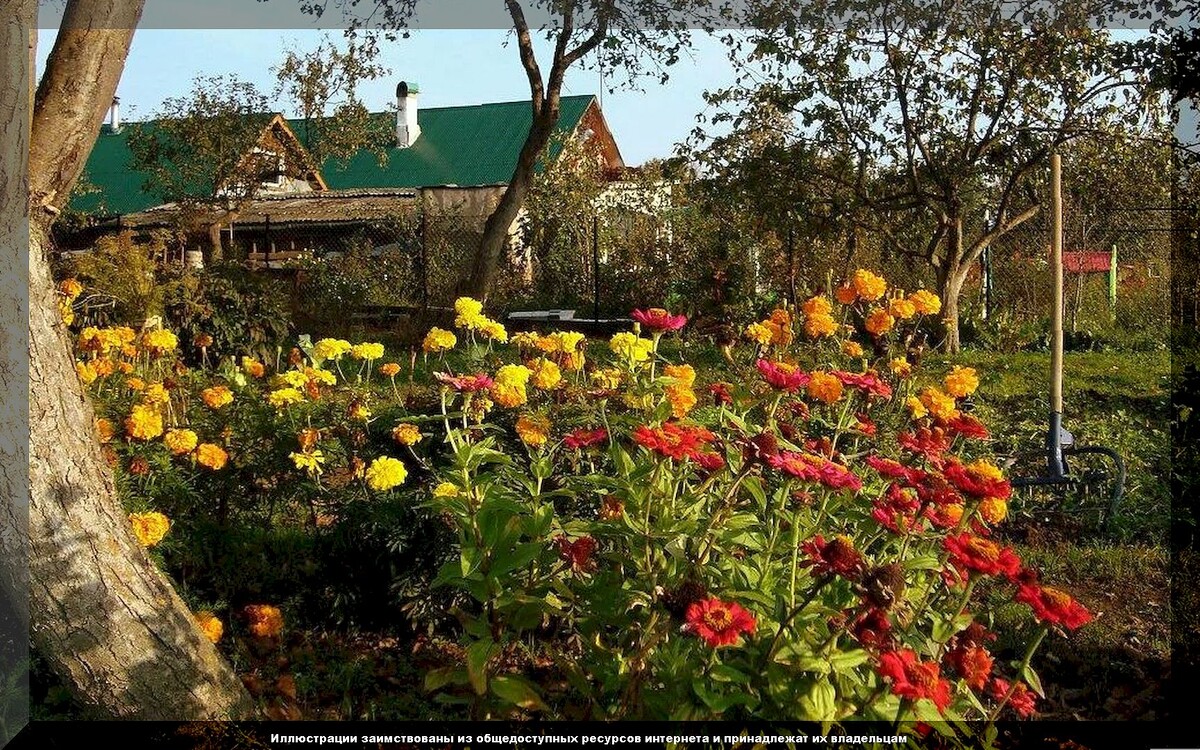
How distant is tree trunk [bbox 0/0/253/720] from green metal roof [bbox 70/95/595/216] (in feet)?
60.8

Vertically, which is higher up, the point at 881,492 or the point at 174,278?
the point at 174,278

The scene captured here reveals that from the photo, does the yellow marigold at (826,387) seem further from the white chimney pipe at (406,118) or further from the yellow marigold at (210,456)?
the white chimney pipe at (406,118)

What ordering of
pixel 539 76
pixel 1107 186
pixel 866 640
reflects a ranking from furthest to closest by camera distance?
pixel 539 76 → pixel 1107 186 → pixel 866 640

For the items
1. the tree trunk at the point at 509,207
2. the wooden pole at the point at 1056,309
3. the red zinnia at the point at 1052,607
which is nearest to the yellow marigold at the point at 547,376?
the red zinnia at the point at 1052,607

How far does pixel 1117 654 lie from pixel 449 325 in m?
8.63

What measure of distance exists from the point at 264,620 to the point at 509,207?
867 centimetres

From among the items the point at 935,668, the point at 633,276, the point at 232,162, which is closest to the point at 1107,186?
the point at 633,276

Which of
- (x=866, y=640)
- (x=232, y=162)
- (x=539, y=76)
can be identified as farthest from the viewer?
(x=232, y=162)

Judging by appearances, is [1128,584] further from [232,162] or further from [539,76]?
[232,162]

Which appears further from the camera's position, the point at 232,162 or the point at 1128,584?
the point at 232,162

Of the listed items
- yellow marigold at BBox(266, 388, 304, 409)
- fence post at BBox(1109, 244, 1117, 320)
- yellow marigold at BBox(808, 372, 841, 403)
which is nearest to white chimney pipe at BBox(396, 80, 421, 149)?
fence post at BBox(1109, 244, 1117, 320)

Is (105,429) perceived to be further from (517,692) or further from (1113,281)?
(1113,281)

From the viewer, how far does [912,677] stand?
2.02 m

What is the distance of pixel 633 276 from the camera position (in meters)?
12.4
